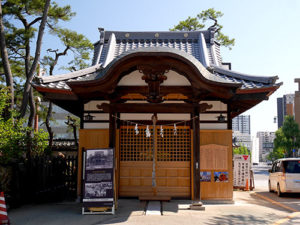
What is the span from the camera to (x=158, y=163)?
38.2 ft

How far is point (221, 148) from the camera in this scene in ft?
37.3

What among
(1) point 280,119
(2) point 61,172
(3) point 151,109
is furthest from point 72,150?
(1) point 280,119

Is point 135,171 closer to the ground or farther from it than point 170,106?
closer to the ground

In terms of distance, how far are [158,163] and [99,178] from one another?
305cm

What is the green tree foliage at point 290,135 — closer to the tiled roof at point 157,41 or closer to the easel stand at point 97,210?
the tiled roof at point 157,41

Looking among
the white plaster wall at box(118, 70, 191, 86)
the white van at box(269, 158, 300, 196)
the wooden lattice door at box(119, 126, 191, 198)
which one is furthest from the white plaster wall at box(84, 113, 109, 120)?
the white van at box(269, 158, 300, 196)

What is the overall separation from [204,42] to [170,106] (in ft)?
20.1

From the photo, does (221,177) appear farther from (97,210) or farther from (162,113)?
(97,210)

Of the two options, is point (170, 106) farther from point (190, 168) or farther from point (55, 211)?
point (55, 211)

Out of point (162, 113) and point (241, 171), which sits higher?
Result: point (162, 113)

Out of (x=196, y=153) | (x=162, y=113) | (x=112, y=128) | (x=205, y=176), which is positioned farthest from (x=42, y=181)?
(x=205, y=176)

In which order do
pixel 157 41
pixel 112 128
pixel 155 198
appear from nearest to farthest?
pixel 112 128 < pixel 155 198 < pixel 157 41

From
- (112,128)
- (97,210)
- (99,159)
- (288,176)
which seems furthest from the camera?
(288,176)

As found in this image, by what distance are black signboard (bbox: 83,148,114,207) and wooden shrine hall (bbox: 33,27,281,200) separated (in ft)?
2.03
